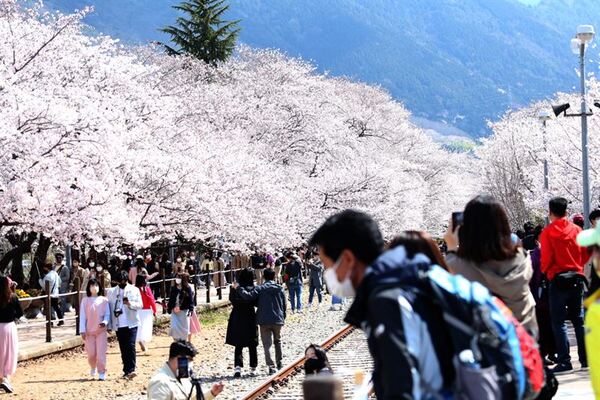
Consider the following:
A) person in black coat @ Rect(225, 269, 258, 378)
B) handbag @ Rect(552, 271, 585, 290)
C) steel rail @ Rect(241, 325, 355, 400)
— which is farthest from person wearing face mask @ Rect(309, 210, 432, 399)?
person in black coat @ Rect(225, 269, 258, 378)

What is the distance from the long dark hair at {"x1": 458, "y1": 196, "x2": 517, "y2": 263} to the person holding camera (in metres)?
2.67

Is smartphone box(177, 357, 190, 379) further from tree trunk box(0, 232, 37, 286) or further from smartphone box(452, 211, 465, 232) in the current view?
tree trunk box(0, 232, 37, 286)

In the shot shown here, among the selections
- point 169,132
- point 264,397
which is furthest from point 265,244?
point 264,397

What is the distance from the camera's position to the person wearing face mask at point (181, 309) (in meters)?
15.7

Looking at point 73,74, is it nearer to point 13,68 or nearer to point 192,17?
point 13,68

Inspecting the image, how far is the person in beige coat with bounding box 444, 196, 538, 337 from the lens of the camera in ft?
15.7

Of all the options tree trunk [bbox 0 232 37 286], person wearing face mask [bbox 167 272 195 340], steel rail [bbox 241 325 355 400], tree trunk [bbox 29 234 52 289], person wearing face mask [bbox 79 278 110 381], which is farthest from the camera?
tree trunk [bbox 29 234 52 289]

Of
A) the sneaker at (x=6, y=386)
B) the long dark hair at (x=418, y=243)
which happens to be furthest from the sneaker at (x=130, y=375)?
the long dark hair at (x=418, y=243)

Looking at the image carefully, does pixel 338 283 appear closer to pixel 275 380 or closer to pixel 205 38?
pixel 275 380

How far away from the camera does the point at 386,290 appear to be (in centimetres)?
290

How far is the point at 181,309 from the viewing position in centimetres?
1565

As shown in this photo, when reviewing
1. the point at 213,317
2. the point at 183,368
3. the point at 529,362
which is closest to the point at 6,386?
the point at 183,368

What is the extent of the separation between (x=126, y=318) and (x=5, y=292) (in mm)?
2428

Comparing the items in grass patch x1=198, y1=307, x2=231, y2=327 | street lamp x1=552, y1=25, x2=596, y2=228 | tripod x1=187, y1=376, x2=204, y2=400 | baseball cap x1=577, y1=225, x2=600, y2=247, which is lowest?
tripod x1=187, y1=376, x2=204, y2=400
